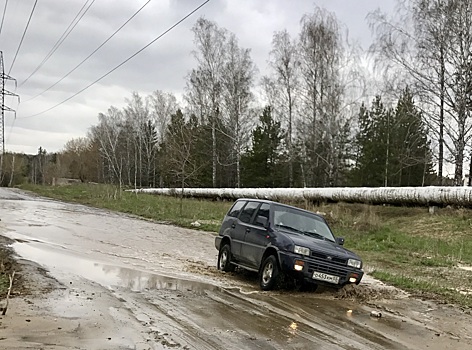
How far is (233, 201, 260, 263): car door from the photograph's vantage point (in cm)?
1138

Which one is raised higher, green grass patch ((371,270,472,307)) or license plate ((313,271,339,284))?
license plate ((313,271,339,284))

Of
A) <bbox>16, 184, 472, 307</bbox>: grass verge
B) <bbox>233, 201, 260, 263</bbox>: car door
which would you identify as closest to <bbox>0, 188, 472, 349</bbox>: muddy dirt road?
<bbox>233, 201, 260, 263</bbox>: car door

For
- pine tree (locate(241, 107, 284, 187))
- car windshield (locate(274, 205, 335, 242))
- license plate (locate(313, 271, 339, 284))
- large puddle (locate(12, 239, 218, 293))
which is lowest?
large puddle (locate(12, 239, 218, 293))

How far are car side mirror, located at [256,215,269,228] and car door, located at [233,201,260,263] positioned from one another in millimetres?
315

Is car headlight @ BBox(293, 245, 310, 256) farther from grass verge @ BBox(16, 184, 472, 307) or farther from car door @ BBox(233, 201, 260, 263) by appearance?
grass verge @ BBox(16, 184, 472, 307)

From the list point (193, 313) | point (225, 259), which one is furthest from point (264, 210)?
point (193, 313)

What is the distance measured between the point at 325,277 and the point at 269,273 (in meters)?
1.02

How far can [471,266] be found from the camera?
14625 mm

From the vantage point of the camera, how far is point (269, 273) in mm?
10023

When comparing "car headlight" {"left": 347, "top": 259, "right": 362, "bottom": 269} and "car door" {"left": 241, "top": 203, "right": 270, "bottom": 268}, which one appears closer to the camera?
"car headlight" {"left": 347, "top": 259, "right": 362, "bottom": 269}

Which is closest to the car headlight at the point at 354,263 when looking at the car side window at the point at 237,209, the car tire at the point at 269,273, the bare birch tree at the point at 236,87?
the car tire at the point at 269,273

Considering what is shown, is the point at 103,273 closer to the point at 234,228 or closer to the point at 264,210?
the point at 234,228

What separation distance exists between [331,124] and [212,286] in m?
28.4

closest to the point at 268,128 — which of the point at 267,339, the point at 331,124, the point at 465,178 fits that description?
the point at 331,124
